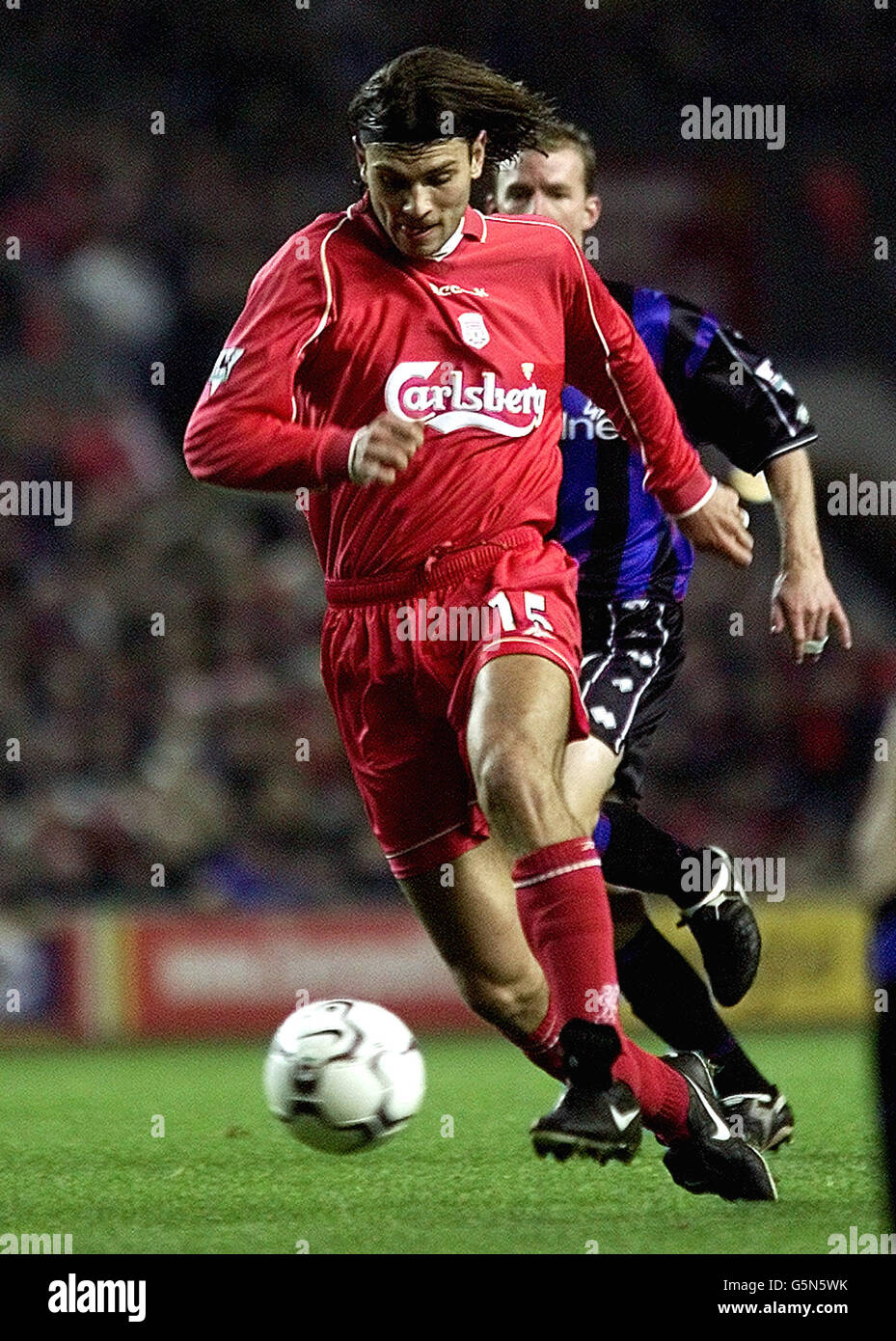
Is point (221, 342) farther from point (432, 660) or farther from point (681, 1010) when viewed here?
point (432, 660)

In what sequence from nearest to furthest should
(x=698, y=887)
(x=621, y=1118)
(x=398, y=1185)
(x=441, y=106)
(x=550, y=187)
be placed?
(x=621, y=1118)
(x=441, y=106)
(x=398, y=1185)
(x=698, y=887)
(x=550, y=187)

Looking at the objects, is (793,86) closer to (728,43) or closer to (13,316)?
(728,43)

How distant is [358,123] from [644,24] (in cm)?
1079

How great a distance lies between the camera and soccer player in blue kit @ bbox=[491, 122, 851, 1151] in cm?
501

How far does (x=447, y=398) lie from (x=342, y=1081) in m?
1.53

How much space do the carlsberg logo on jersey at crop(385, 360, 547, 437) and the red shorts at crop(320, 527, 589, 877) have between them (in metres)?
0.25

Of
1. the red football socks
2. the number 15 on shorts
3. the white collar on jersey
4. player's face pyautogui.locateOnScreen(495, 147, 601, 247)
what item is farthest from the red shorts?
player's face pyautogui.locateOnScreen(495, 147, 601, 247)

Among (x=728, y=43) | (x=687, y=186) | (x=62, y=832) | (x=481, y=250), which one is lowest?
→ (x=62, y=832)

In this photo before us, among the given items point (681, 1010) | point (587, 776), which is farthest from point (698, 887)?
point (587, 776)

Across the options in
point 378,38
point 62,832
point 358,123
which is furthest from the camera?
point 378,38

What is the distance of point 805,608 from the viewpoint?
188 inches

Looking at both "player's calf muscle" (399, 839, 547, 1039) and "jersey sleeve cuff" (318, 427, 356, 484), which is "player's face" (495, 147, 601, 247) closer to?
"jersey sleeve cuff" (318, 427, 356, 484)

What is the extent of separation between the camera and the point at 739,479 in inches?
213

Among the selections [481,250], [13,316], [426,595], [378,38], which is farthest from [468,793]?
[378,38]
